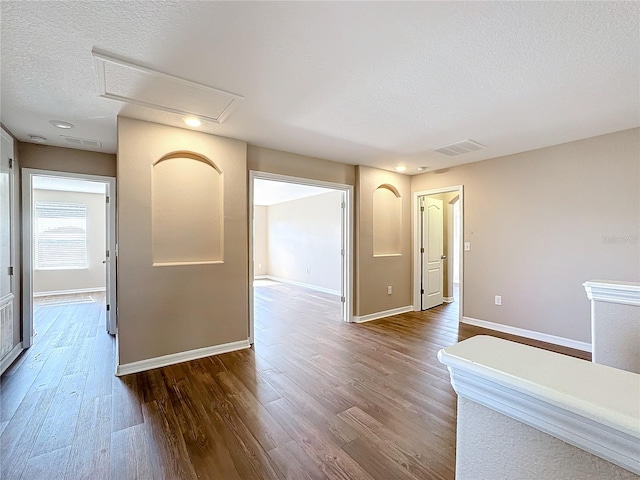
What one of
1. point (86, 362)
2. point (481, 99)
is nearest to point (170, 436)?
point (86, 362)

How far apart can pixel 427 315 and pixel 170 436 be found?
4.19 meters

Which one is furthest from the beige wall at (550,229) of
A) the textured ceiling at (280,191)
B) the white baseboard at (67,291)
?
the white baseboard at (67,291)

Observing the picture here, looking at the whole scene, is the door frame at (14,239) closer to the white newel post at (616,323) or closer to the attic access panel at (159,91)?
the attic access panel at (159,91)

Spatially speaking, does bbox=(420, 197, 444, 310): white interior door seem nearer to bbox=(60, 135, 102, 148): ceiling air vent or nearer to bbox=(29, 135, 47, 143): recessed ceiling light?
bbox=(60, 135, 102, 148): ceiling air vent

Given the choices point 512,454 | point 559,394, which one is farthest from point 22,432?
point 559,394

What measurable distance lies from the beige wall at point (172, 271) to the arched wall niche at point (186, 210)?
0.15 ft

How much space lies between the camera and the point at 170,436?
1956 mm

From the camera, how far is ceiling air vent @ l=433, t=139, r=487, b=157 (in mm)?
3624

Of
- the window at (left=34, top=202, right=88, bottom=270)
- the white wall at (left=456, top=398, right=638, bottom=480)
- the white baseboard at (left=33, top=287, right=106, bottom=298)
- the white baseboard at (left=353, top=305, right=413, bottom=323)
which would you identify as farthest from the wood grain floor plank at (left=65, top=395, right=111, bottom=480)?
the window at (left=34, top=202, right=88, bottom=270)

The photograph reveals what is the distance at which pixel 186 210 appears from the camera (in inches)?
127

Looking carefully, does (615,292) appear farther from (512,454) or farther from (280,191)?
(280,191)

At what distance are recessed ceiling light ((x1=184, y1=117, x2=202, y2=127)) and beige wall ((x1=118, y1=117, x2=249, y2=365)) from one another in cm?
19

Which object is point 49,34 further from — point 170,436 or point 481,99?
point 481,99

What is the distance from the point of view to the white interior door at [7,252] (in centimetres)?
295
